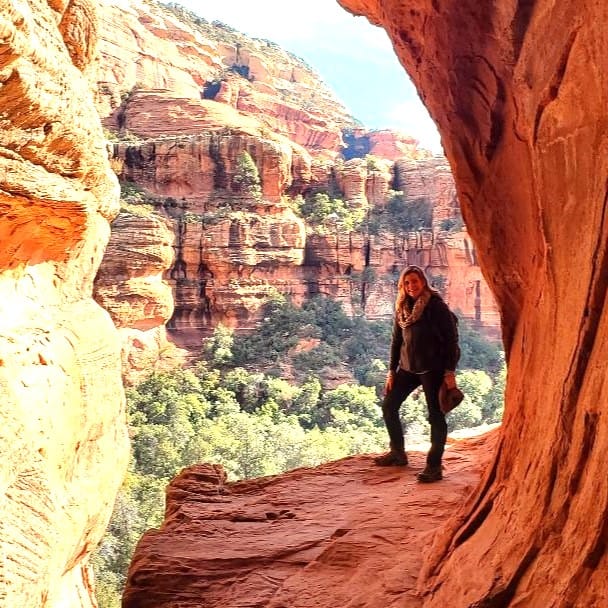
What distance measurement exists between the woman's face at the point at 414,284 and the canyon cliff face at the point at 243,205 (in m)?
16.7

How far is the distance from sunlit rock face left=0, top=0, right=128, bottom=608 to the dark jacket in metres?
1.84

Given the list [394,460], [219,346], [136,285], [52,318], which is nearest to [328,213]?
[219,346]

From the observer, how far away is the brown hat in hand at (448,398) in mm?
3484

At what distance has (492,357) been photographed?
81.3 feet

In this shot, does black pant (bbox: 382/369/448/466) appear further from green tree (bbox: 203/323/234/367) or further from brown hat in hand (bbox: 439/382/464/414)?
green tree (bbox: 203/323/234/367)

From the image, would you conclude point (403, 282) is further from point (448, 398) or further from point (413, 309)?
point (448, 398)

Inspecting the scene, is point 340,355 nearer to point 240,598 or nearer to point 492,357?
point 492,357

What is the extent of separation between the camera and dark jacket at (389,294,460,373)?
3602 millimetres

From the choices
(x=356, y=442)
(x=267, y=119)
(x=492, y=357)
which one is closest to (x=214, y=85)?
(x=267, y=119)

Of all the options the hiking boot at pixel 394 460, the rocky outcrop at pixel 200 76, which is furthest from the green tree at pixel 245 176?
the hiking boot at pixel 394 460

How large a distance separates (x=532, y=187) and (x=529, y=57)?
0.59m

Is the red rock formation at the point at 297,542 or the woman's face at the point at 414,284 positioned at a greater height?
the woman's face at the point at 414,284

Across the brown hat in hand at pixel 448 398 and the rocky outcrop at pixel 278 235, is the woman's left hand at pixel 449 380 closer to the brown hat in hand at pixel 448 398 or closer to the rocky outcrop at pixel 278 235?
the brown hat in hand at pixel 448 398

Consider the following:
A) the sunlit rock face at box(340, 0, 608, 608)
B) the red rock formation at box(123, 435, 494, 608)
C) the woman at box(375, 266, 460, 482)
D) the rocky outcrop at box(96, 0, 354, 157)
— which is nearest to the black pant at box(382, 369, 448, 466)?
the woman at box(375, 266, 460, 482)
